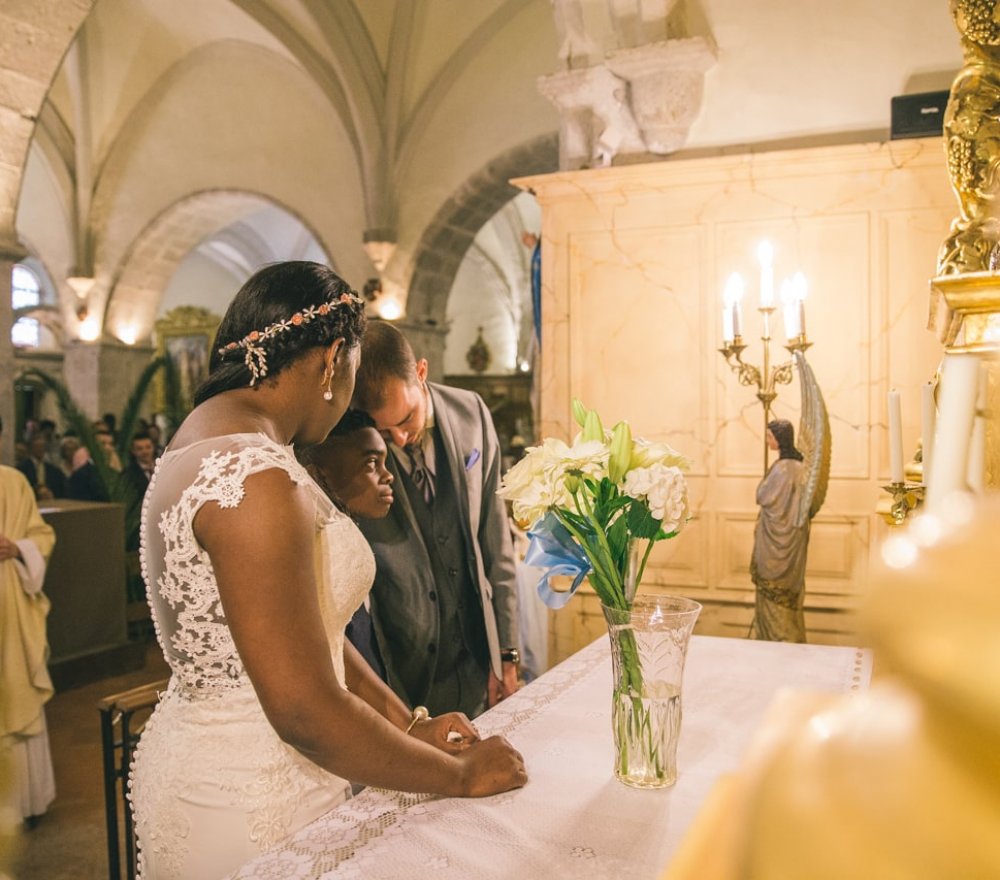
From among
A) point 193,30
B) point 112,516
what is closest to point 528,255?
point 193,30

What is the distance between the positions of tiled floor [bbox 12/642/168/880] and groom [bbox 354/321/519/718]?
4.41ft

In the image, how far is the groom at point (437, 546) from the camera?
2.59 metres

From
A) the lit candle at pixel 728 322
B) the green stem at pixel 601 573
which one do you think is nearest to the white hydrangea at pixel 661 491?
the green stem at pixel 601 573

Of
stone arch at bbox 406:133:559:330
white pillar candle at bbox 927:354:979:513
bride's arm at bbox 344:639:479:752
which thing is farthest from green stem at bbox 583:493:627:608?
stone arch at bbox 406:133:559:330

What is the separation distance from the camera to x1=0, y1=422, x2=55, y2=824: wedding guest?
4.07 m

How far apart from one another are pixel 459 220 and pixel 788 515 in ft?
25.7

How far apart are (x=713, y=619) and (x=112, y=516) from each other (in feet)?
15.0

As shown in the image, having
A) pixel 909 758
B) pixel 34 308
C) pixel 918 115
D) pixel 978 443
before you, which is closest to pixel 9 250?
pixel 918 115

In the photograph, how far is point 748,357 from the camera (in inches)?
210

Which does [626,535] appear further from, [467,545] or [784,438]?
[784,438]

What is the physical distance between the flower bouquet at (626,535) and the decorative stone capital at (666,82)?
432cm

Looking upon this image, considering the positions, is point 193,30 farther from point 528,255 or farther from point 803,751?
point 803,751

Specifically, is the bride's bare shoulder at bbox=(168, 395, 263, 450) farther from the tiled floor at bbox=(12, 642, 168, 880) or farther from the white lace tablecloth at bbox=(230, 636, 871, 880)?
the tiled floor at bbox=(12, 642, 168, 880)

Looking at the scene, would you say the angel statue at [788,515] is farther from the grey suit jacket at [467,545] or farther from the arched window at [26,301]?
the arched window at [26,301]
